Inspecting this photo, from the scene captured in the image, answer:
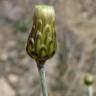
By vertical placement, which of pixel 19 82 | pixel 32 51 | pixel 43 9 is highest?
pixel 43 9

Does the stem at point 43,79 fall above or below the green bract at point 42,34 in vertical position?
below

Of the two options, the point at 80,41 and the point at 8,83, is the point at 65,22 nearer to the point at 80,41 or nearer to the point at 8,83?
the point at 80,41

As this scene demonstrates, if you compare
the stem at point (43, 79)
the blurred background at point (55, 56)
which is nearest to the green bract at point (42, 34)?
the stem at point (43, 79)

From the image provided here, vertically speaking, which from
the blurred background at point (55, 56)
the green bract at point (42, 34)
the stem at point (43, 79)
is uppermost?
the green bract at point (42, 34)

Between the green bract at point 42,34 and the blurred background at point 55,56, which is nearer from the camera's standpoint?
the green bract at point 42,34

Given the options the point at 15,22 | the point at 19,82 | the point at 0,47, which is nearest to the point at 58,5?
the point at 15,22

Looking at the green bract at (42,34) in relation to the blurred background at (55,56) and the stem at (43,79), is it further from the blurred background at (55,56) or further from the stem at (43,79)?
the blurred background at (55,56)
